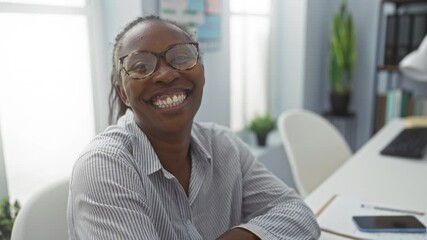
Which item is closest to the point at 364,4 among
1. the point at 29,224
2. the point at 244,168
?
the point at 244,168

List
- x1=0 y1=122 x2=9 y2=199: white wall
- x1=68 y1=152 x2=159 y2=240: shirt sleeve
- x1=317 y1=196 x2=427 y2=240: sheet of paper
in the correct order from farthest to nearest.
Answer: x1=0 y1=122 x2=9 y2=199: white wall → x1=317 y1=196 x2=427 y2=240: sheet of paper → x1=68 y1=152 x2=159 y2=240: shirt sleeve

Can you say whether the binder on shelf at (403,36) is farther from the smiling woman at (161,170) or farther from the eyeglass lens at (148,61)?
the eyeglass lens at (148,61)

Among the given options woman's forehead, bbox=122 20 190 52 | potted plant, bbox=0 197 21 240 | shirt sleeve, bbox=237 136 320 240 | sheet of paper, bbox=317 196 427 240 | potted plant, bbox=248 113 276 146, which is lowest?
potted plant, bbox=248 113 276 146

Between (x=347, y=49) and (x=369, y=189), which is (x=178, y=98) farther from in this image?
(x=347, y=49)

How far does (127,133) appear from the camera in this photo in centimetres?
92

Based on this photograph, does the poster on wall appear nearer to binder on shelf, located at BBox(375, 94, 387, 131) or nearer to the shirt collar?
the shirt collar

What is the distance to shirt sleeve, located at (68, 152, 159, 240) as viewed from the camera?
77 cm

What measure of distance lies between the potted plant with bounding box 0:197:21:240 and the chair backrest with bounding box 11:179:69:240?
429 mm

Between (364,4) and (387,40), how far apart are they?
0.51m

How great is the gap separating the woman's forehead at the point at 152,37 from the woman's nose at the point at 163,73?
0.11ft

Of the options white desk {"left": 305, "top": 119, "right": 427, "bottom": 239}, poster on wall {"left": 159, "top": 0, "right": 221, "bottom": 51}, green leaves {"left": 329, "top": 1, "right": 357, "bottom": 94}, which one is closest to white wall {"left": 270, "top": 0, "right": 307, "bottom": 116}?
green leaves {"left": 329, "top": 1, "right": 357, "bottom": 94}

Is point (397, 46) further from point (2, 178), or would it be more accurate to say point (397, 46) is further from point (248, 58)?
point (2, 178)

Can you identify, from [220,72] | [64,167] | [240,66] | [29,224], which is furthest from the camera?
[240,66]

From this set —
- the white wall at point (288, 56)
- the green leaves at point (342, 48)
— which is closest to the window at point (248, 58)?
the white wall at point (288, 56)
